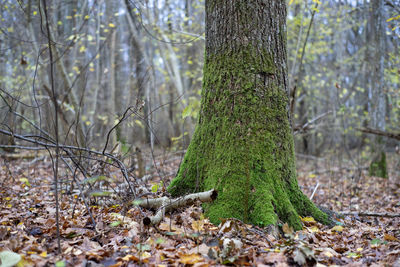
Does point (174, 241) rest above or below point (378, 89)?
below

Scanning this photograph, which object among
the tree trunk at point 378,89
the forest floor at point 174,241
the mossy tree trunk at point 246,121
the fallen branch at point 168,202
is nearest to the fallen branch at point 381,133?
the tree trunk at point 378,89

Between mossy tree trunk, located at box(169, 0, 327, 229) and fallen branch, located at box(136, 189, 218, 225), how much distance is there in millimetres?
204

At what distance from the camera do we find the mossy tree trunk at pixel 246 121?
2941 mm

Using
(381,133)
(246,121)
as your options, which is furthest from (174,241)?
(381,133)

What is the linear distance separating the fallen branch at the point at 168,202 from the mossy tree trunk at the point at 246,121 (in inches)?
8.0

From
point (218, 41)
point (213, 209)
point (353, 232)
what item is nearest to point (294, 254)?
point (213, 209)

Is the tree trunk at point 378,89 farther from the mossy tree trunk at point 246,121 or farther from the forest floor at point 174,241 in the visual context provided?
the mossy tree trunk at point 246,121

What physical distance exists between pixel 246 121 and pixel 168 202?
1.18 metres

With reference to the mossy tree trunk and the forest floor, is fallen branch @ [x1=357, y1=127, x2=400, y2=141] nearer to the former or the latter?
the forest floor

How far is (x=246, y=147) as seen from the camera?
9.92 feet

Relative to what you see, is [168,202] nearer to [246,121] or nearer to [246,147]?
[246,147]

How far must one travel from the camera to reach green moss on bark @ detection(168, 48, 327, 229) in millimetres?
2898

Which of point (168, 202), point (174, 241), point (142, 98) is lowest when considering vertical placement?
point (174, 241)

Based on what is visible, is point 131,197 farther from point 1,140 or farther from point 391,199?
point 1,140
